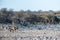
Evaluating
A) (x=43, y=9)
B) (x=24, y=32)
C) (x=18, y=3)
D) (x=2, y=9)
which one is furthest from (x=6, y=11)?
(x=43, y=9)

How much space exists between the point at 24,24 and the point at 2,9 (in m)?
0.43

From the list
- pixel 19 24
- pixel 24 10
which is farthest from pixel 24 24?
pixel 24 10

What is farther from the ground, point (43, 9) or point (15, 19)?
point (43, 9)

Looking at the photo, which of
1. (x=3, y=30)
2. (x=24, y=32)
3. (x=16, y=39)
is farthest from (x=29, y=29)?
(x=3, y=30)

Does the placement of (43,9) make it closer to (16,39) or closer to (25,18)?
(25,18)

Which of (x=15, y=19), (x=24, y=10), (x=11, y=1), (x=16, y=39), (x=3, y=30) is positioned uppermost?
(x=11, y=1)

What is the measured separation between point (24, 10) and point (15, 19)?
21 centimetres

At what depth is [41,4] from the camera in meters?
2.40

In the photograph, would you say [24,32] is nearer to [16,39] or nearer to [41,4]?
[16,39]

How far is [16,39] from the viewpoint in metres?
2.32

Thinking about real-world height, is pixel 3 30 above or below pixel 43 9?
below

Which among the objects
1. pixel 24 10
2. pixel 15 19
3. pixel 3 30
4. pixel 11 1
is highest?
pixel 11 1

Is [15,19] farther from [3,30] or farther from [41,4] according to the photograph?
[41,4]

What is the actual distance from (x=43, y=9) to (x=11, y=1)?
546 mm
